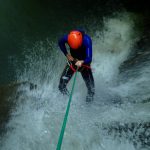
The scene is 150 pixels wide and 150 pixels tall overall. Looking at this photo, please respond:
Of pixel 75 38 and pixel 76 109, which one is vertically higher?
pixel 75 38

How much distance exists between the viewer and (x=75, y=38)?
4.96 meters

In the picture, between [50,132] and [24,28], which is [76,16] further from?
[50,132]

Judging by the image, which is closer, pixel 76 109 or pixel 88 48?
pixel 88 48

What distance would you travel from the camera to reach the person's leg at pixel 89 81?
222 inches

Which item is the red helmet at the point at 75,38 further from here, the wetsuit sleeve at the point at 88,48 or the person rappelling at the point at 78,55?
the wetsuit sleeve at the point at 88,48

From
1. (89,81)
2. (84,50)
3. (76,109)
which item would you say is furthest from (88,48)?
(76,109)

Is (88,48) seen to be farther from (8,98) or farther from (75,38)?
(8,98)

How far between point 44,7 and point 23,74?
3.55 meters

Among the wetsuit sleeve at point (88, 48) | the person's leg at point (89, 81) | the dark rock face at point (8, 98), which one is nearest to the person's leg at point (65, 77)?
the person's leg at point (89, 81)

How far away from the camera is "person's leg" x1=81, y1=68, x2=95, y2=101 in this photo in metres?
5.65

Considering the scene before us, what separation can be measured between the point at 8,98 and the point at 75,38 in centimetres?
240

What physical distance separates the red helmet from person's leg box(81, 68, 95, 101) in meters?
0.70

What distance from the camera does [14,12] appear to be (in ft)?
33.9

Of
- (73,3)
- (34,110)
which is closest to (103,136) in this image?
(34,110)
